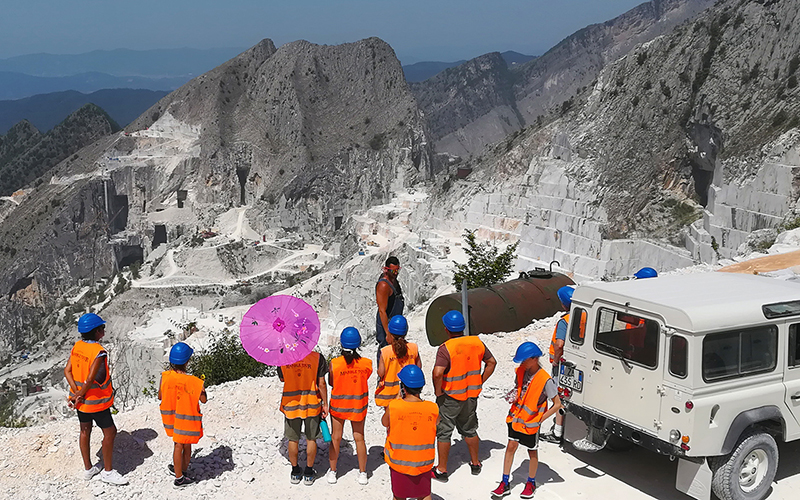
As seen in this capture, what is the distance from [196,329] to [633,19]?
179785mm

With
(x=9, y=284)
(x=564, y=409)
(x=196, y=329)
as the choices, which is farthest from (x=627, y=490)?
(x=9, y=284)

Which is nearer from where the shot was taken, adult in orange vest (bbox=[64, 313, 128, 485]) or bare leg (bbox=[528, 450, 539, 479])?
bare leg (bbox=[528, 450, 539, 479])

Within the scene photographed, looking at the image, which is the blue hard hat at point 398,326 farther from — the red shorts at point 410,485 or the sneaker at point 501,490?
the sneaker at point 501,490

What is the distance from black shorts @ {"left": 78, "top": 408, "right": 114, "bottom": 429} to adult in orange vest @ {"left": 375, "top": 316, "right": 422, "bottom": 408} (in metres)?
3.12

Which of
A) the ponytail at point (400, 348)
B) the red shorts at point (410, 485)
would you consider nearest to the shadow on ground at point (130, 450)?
the ponytail at point (400, 348)

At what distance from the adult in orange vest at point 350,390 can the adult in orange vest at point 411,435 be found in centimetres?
125

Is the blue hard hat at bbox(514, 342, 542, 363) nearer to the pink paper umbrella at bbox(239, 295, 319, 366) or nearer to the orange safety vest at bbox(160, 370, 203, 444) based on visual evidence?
the pink paper umbrella at bbox(239, 295, 319, 366)

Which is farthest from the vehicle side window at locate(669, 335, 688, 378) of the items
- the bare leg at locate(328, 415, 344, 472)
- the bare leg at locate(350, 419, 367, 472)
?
the bare leg at locate(328, 415, 344, 472)

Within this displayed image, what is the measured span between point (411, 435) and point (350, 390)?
1.53 meters

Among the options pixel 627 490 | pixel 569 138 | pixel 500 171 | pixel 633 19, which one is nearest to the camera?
pixel 627 490

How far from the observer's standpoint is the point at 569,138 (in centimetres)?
3547

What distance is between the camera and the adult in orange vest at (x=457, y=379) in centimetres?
727

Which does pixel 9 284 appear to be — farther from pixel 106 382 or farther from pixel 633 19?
pixel 633 19

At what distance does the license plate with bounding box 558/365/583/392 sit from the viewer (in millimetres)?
7551
